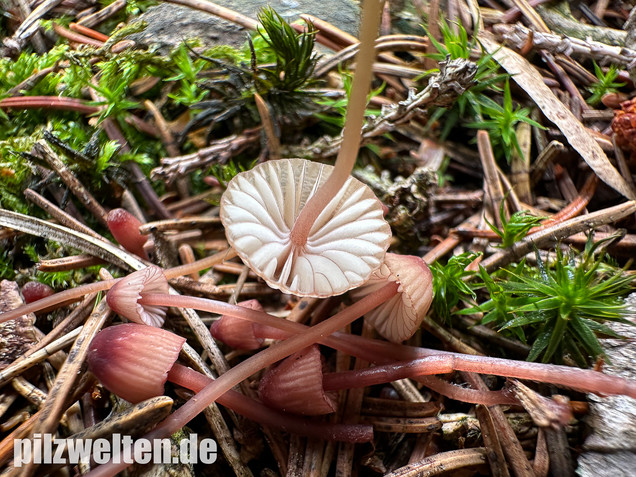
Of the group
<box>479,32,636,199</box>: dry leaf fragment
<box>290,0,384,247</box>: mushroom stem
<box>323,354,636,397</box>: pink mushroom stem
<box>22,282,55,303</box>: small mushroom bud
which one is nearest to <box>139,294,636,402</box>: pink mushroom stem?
<box>323,354,636,397</box>: pink mushroom stem

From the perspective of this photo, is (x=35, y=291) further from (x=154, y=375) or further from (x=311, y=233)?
(x=311, y=233)

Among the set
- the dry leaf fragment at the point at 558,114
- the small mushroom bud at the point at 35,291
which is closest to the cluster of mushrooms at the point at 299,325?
the small mushroom bud at the point at 35,291

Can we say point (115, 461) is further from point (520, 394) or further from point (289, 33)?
point (289, 33)

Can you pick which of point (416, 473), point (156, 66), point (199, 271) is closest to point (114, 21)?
point (156, 66)

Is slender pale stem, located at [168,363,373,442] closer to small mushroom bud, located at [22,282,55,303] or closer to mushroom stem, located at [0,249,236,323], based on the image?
mushroom stem, located at [0,249,236,323]

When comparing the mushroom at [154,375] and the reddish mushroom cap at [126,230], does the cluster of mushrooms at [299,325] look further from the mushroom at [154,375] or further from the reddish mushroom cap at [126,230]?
the reddish mushroom cap at [126,230]

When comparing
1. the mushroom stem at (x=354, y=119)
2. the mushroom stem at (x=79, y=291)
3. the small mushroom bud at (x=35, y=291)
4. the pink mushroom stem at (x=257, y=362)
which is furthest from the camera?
the small mushroom bud at (x=35, y=291)

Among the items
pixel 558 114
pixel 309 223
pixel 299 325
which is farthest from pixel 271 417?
pixel 558 114

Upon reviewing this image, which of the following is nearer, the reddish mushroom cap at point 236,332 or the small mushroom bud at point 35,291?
the reddish mushroom cap at point 236,332

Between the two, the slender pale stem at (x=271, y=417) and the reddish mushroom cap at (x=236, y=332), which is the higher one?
the reddish mushroom cap at (x=236, y=332)
